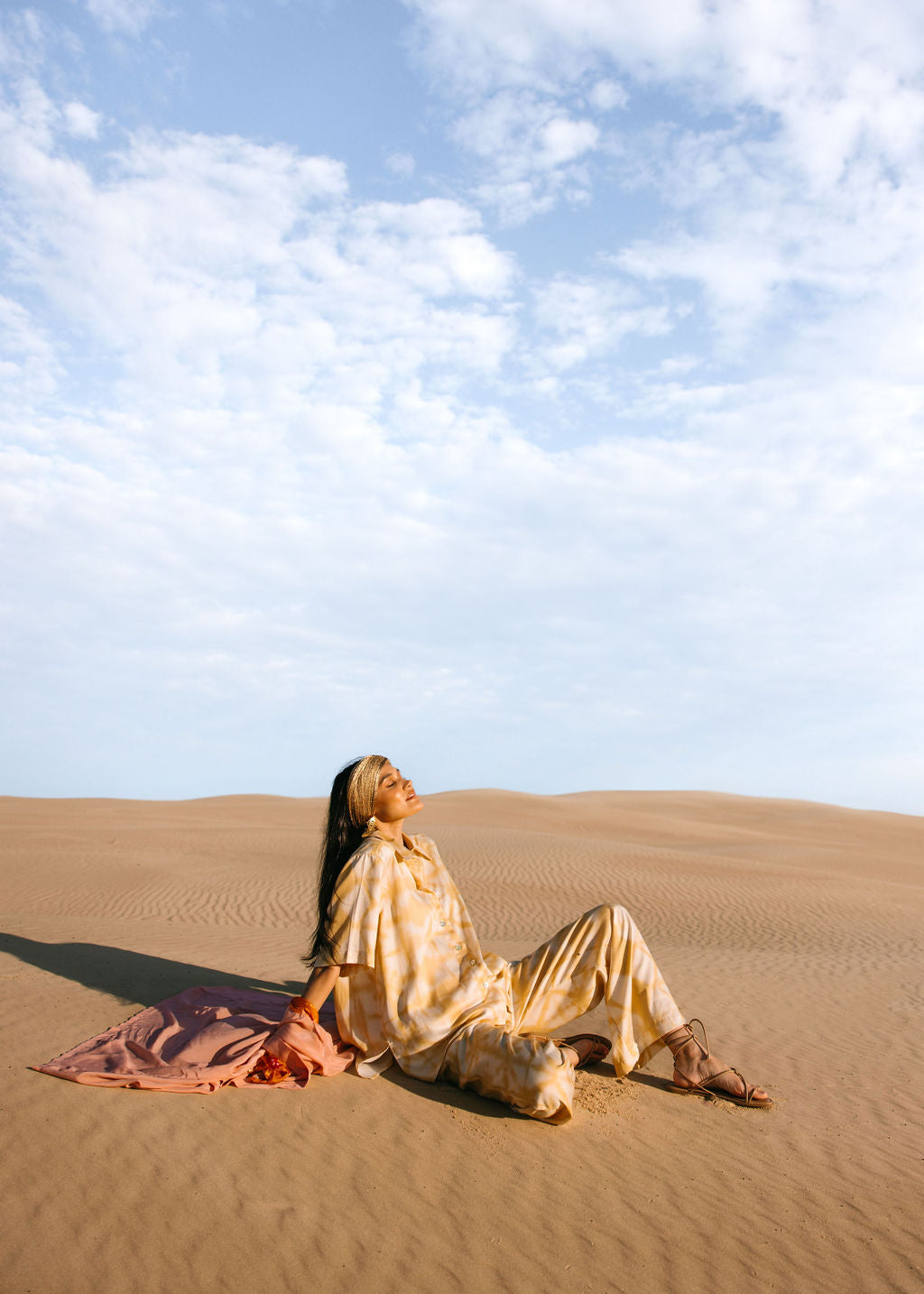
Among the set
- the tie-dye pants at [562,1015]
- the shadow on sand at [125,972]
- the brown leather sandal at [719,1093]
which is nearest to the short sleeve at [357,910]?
the tie-dye pants at [562,1015]

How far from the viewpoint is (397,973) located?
4.51 metres

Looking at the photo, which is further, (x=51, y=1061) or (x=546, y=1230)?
(x=51, y=1061)

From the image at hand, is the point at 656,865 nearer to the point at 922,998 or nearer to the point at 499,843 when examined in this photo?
the point at 499,843

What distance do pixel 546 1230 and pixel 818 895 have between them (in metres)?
15.9

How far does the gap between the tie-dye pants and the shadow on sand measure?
98.7 inches

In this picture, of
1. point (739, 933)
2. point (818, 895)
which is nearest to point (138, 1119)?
point (739, 933)

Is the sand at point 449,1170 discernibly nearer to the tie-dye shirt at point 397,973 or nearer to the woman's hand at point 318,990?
the tie-dye shirt at point 397,973

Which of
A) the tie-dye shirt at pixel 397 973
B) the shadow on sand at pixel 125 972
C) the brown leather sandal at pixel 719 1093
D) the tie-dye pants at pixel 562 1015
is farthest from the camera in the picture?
the shadow on sand at pixel 125 972

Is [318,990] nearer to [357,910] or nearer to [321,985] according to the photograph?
[321,985]

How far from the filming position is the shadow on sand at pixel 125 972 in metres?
6.23

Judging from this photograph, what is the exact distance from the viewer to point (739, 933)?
46.1ft

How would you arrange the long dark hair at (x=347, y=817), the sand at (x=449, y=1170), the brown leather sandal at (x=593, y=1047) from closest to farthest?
the sand at (x=449, y=1170)
the long dark hair at (x=347, y=817)
the brown leather sandal at (x=593, y=1047)

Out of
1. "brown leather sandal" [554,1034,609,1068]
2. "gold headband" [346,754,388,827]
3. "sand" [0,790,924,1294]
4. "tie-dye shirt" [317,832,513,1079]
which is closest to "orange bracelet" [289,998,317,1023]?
"tie-dye shirt" [317,832,513,1079]

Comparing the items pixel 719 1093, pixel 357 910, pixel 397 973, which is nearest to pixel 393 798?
pixel 357 910
